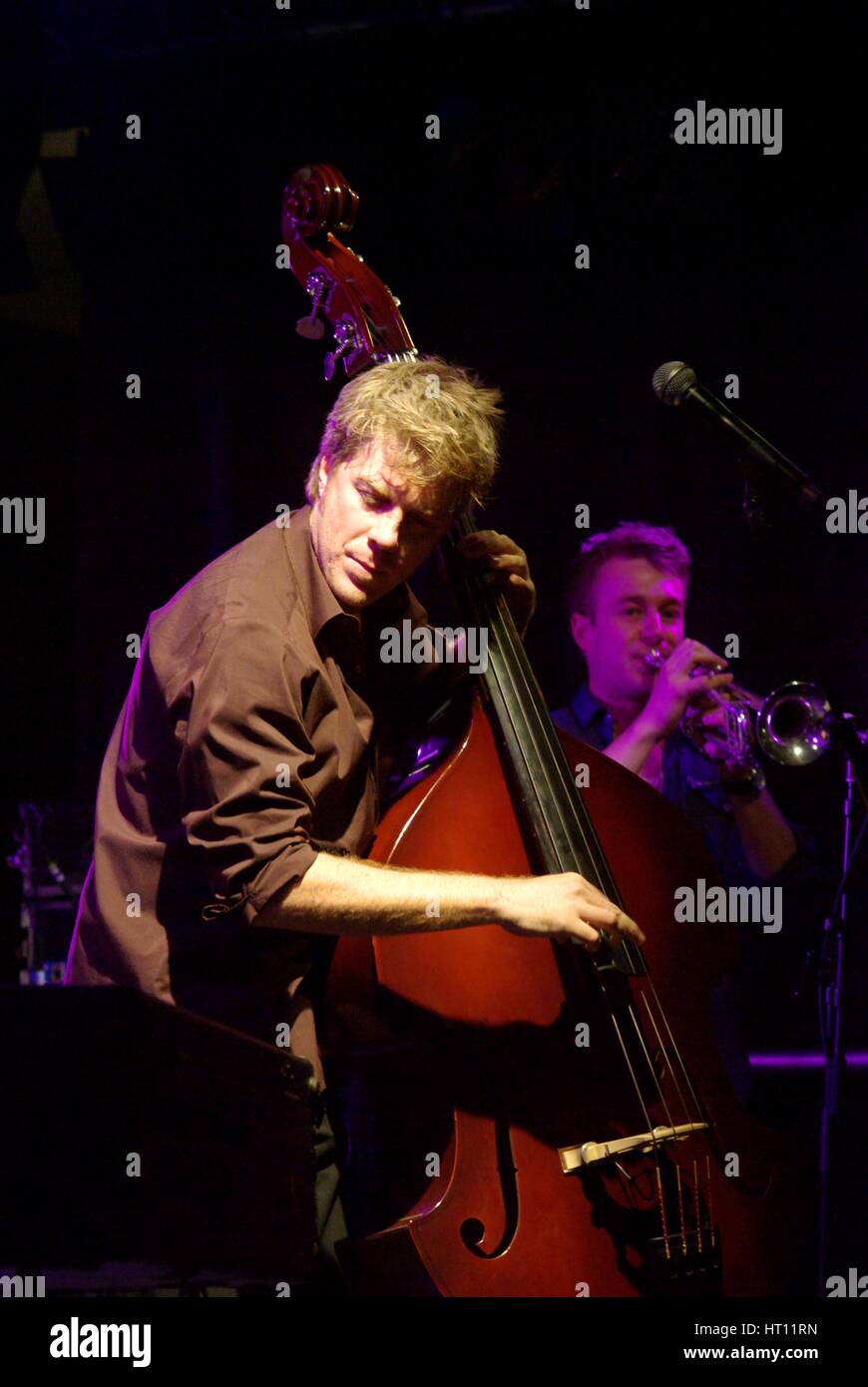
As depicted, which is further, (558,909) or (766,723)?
(766,723)

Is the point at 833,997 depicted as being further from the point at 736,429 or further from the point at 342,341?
the point at 342,341

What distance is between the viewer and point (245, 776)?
2.07 metres

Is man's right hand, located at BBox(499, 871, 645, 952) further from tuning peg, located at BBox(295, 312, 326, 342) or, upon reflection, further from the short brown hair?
the short brown hair

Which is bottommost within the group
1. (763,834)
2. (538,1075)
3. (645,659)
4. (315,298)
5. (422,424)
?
(538,1075)

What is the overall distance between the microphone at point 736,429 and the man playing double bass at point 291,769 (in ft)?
1.64

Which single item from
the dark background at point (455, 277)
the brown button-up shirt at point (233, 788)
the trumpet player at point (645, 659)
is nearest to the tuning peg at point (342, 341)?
the brown button-up shirt at point (233, 788)

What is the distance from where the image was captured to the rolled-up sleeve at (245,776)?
206cm

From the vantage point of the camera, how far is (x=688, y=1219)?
2156mm

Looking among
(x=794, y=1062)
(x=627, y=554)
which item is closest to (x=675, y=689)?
(x=627, y=554)

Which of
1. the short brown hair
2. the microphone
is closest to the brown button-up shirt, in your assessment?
the microphone

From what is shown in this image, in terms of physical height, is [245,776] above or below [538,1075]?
above

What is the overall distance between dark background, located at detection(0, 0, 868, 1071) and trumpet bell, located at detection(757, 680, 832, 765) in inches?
61.9

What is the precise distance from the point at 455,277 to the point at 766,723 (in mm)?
2561
